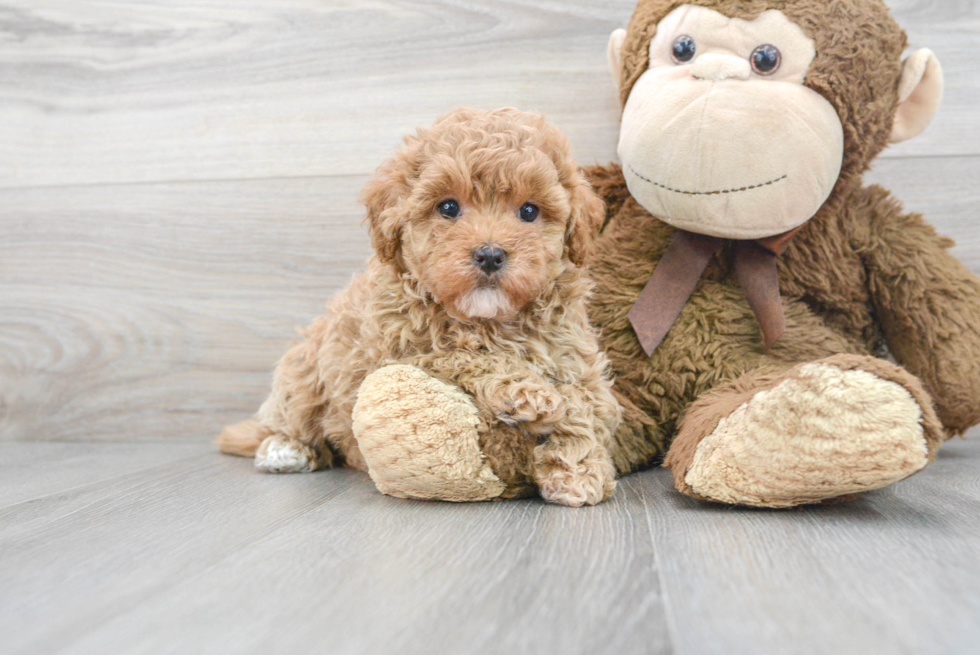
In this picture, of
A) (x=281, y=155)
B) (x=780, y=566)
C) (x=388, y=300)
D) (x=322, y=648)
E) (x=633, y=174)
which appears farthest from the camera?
(x=281, y=155)

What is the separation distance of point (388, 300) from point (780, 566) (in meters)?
0.64

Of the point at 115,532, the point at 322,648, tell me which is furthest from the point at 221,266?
the point at 322,648

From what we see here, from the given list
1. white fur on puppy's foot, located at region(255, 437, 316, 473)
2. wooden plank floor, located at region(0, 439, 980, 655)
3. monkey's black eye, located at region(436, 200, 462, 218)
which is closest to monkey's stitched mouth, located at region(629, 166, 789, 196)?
monkey's black eye, located at region(436, 200, 462, 218)

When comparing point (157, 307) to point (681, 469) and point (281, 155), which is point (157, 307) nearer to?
point (281, 155)

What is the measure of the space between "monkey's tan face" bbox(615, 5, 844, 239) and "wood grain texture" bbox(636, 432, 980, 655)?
45 centimetres

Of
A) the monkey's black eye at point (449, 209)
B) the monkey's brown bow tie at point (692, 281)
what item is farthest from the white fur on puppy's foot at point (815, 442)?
the monkey's black eye at point (449, 209)

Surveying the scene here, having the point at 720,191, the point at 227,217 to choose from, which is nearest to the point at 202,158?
the point at 227,217

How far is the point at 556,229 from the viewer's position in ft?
3.58

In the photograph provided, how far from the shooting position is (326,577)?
78 cm

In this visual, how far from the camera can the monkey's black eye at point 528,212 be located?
3.53 ft

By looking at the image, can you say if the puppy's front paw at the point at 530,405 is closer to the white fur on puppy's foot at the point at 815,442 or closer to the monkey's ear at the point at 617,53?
the white fur on puppy's foot at the point at 815,442

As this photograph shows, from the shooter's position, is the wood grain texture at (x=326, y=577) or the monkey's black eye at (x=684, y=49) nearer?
the wood grain texture at (x=326, y=577)

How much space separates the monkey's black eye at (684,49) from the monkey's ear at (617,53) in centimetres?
13

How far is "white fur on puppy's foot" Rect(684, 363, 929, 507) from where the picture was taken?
2.92ft
